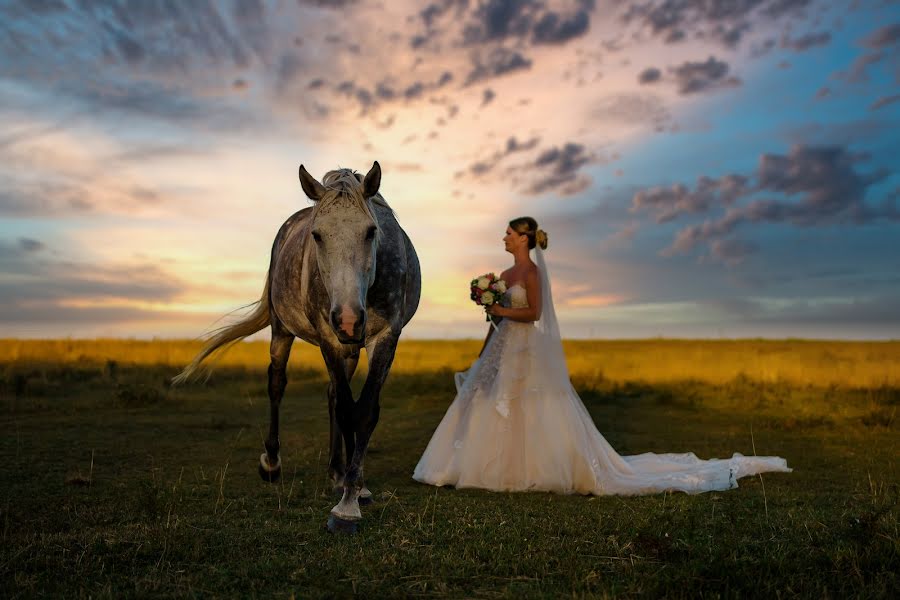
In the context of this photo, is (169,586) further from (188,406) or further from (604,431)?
(188,406)

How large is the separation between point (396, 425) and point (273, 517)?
6801 mm

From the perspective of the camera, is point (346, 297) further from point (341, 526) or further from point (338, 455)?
point (338, 455)

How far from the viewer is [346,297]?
15.6ft

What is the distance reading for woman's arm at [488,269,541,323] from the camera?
763cm

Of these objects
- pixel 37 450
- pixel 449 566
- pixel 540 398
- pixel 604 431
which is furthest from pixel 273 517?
pixel 604 431

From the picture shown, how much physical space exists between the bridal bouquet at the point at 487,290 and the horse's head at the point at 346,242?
8.51 feet

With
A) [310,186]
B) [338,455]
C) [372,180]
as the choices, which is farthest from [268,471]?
[372,180]

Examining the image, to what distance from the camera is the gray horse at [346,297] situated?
492cm

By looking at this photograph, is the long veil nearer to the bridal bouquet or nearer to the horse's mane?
the bridal bouquet

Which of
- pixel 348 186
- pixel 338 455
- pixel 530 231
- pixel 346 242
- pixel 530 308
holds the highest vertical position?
pixel 530 231

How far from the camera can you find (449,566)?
3.97 m

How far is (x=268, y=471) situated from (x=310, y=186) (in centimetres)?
354

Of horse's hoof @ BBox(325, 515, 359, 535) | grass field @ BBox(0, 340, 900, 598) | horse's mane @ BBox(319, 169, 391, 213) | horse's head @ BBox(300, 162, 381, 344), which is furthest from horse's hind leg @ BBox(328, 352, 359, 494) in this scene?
horse's mane @ BBox(319, 169, 391, 213)

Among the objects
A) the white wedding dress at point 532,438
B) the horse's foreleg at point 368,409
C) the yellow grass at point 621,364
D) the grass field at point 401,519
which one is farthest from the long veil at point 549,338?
the yellow grass at point 621,364
